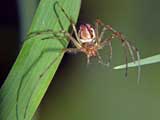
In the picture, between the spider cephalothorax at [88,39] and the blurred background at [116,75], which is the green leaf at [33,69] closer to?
the spider cephalothorax at [88,39]

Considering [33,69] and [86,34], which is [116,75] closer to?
[86,34]

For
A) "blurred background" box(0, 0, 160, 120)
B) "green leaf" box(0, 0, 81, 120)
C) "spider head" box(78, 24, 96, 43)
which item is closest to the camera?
"green leaf" box(0, 0, 81, 120)

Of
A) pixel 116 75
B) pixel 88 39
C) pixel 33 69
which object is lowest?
pixel 116 75

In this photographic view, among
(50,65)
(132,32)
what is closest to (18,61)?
(50,65)

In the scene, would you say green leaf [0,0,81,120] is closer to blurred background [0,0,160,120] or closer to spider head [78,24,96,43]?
spider head [78,24,96,43]

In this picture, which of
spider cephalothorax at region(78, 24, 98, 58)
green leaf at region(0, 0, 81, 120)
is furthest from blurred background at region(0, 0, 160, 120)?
green leaf at region(0, 0, 81, 120)

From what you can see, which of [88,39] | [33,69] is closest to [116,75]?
A: [88,39]
